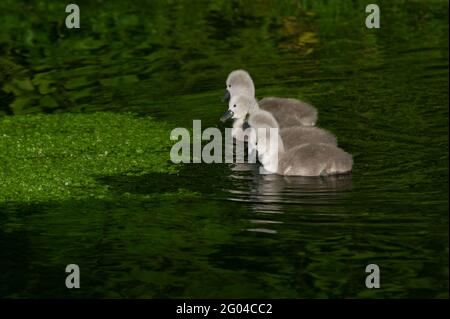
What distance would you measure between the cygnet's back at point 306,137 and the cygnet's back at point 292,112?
0.95 m

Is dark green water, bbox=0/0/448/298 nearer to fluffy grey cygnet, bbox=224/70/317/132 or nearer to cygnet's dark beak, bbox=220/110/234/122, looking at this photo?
fluffy grey cygnet, bbox=224/70/317/132

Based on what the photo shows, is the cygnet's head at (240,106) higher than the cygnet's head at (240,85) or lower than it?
lower

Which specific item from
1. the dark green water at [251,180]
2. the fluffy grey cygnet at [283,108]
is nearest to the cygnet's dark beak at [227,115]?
the fluffy grey cygnet at [283,108]

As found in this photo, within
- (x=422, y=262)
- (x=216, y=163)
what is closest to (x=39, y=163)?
(x=216, y=163)

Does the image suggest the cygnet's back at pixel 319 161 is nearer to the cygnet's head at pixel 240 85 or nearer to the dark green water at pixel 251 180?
the dark green water at pixel 251 180

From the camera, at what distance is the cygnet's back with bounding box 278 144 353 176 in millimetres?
11406

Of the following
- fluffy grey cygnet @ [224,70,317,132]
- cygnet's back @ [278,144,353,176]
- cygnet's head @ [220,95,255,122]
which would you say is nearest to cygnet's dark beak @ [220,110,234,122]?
cygnet's head @ [220,95,255,122]

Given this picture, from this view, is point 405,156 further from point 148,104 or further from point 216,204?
point 148,104

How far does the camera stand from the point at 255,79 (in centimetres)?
1588

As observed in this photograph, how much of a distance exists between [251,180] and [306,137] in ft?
2.84

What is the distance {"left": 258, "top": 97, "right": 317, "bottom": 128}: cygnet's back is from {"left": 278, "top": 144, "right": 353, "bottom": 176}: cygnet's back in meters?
1.68

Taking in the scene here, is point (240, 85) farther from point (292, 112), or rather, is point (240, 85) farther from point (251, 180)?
point (251, 180)

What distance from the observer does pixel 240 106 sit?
44.7ft

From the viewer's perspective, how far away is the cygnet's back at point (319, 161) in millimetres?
11406
